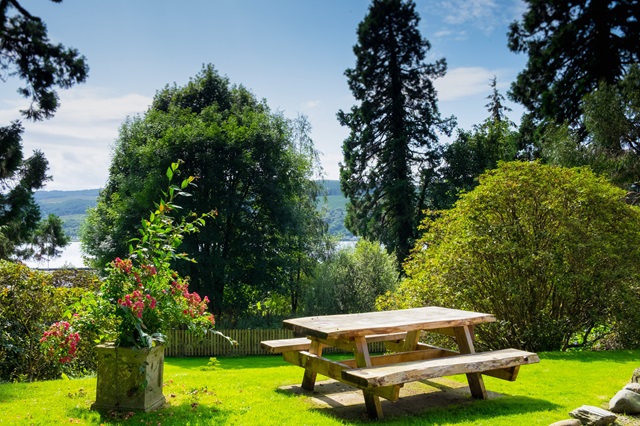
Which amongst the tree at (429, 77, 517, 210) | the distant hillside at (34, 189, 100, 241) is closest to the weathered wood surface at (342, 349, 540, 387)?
the tree at (429, 77, 517, 210)

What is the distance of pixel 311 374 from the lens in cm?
710

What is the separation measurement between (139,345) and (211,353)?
63.3 feet

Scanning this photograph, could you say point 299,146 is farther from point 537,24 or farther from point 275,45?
point 275,45

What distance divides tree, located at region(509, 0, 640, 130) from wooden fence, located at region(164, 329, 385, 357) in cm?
1315

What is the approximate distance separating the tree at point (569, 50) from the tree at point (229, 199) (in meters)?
11.9

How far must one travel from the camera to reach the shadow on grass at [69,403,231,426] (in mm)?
5574

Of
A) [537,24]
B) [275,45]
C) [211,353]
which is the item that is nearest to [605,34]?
[537,24]

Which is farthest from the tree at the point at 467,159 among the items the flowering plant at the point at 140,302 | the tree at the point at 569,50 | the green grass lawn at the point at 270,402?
the flowering plant at the point at 140,302

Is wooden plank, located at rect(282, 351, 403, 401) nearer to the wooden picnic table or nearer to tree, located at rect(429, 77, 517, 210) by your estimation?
the wooden picnic table

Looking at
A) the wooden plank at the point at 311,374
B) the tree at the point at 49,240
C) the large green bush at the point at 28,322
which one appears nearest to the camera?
the wooden plank at the point at 311,374

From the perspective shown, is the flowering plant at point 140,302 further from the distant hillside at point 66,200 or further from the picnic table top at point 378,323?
the distant hillside at point 66,200

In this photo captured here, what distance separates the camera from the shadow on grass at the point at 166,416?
5.57 m

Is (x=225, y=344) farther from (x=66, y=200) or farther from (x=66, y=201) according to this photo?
(x=66, y=200)

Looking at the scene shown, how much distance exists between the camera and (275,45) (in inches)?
615
